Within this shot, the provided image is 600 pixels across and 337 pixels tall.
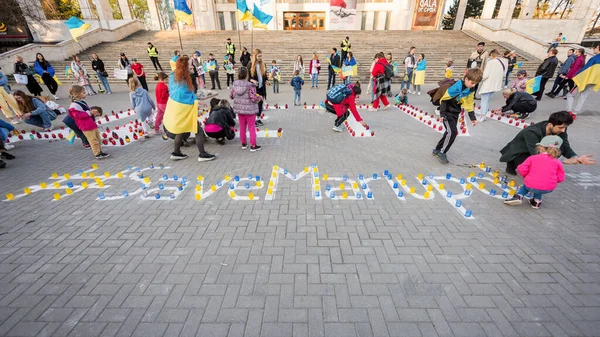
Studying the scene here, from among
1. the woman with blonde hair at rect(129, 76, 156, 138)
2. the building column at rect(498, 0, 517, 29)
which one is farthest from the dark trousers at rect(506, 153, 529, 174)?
the building column at rect(498, 0, 517, 29)

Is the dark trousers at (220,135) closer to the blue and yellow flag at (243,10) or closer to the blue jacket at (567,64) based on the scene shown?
the blue and yellow flag at (243,10)

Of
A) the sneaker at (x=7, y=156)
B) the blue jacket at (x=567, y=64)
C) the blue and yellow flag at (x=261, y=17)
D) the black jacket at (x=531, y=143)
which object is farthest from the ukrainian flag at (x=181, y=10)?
the blue jacket at (x=567, y=64)

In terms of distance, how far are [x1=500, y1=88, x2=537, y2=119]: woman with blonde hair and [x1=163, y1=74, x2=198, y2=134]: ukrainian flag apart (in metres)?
9.43

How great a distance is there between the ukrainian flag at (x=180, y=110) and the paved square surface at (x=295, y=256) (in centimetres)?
87

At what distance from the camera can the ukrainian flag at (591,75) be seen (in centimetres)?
812

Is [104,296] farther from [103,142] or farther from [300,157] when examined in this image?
[103,142]

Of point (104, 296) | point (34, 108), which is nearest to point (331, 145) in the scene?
point (104, 296)

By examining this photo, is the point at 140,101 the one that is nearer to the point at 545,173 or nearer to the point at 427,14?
the point at 545,173

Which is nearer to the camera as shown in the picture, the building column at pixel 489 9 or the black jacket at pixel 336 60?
the black jacket at pixel 336 60

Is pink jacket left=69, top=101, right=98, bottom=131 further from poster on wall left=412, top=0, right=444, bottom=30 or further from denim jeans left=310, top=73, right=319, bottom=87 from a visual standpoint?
poster on wall left=412, top=0, right=444, bottom=30

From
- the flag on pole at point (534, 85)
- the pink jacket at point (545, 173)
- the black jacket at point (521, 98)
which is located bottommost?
the pink jacket at point (545, 173)

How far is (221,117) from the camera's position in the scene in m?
6.66

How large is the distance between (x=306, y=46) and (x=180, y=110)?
67.7 feet

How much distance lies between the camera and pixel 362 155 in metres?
6.12
